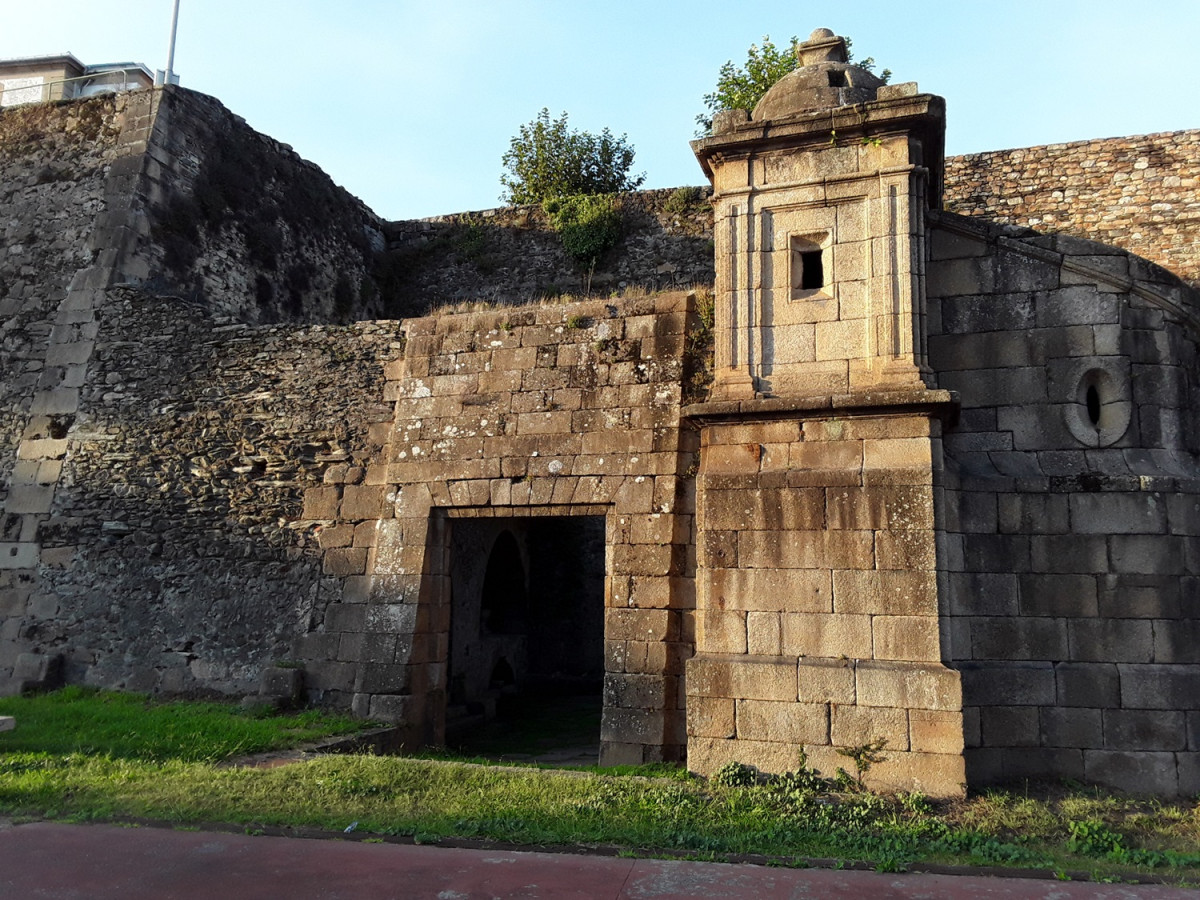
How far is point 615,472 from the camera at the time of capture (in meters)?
8.84

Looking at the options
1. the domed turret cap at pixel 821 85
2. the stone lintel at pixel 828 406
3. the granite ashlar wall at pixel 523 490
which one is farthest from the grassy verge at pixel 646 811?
the domed turret cap at pixel 821 85

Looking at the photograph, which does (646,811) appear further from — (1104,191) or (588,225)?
(1104,191)

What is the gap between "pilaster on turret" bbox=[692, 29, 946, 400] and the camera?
707 centimetres

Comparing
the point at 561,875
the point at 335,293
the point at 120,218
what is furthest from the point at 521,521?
the point at 561,875

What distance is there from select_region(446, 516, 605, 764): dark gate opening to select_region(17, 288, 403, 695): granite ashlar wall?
1907 millimetres

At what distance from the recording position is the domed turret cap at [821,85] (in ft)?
24.7

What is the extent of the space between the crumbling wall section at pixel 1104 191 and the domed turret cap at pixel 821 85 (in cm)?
843

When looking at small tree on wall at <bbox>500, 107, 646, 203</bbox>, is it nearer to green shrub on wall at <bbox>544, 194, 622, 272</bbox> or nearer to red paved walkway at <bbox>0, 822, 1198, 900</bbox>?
green shrub on wall at <bbox>544, 194, 622, 272</bbox>

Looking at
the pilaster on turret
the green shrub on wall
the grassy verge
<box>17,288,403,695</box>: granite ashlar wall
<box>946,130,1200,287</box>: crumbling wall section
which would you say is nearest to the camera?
the grassy verge

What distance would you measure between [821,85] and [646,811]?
228 inches

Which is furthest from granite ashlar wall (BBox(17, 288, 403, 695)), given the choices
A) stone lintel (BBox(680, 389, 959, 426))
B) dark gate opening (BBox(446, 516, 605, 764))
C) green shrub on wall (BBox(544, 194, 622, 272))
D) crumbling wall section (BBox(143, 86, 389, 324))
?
green shrub on wall (BBox(544, 194, 622, 272))

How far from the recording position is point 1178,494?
691 cm

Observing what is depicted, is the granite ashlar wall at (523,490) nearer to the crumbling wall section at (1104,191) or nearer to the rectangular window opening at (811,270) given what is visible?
the rectangular window opening at (811,270)

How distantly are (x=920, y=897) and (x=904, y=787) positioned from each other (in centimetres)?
173
